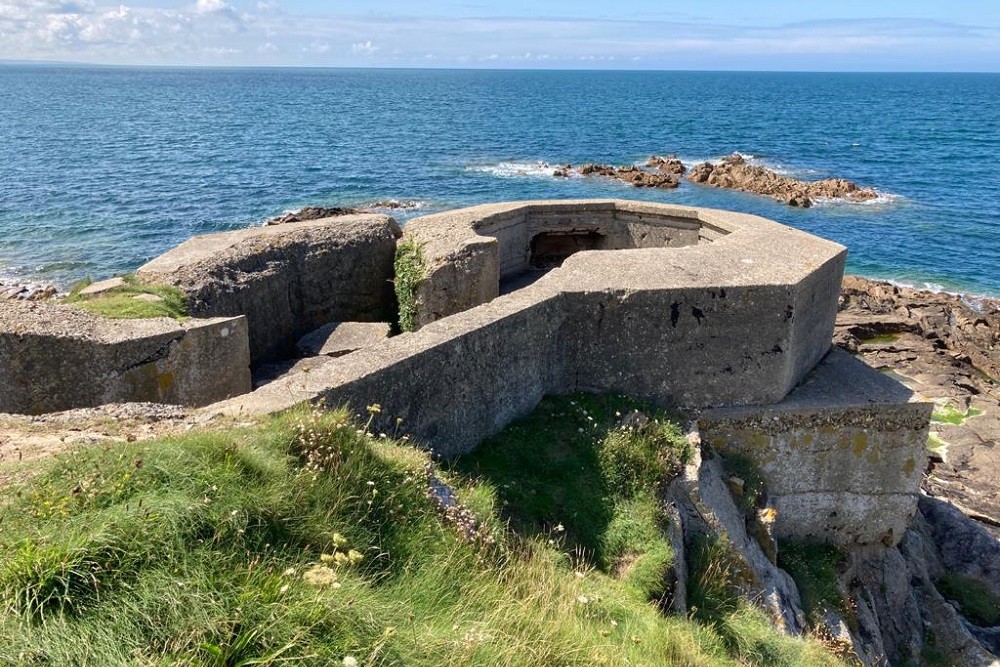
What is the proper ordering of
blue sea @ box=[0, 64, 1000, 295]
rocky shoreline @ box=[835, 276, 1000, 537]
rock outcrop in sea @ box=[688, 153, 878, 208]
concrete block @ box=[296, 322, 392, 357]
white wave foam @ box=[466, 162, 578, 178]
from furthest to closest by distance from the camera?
1. white wave foam @ box=[466, 162, 578, 178]
2. rock outcrop in sea @ box=[688, 153, 878, 208]
3. blue sea @ box=[0, 64, 1000, 295]
4. rocky shoreline @ box=[835, 276, 1000, 537]
5. concrete block @ box=[296, 322, 392, 357]

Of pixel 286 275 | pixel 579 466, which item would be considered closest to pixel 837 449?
pixel 579 466

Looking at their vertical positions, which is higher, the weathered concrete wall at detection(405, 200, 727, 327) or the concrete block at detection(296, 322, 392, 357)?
the weathered concrete wall at detection(405, 200, 727, 327)

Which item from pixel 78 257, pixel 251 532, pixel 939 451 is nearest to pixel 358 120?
pixel 78 257

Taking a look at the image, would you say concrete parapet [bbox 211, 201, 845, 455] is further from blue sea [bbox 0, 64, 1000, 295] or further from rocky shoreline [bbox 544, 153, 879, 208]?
rocky shoreline [bbox 544, 153, 879, 208]

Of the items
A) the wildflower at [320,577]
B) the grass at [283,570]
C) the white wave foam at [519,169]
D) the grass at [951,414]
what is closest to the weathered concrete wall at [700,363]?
the grass at [283,570]

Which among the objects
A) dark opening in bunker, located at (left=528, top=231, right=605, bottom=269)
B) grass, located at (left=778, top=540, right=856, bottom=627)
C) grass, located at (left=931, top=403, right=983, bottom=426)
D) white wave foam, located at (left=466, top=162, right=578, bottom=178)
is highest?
dark opening in bunker, located at (left=528, top=231, right=605, bottom=269)

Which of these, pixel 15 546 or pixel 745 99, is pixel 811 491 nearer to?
pixel 15 546

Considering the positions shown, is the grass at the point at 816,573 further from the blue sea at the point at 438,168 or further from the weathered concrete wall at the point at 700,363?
the blue sea at the point at 438,168

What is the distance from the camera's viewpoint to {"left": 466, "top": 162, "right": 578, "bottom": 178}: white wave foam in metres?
44.5

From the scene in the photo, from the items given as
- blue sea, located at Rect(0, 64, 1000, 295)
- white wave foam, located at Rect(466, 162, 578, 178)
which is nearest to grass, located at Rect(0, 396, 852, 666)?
blue sea, located at Rect(0, 64, 1000, 295)

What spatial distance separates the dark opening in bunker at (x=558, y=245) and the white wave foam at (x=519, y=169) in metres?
33.0

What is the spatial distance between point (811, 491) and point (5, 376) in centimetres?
807

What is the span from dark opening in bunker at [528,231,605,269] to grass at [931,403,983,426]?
9645 millimetres

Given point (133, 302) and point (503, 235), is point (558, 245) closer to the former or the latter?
point (503, 235)
